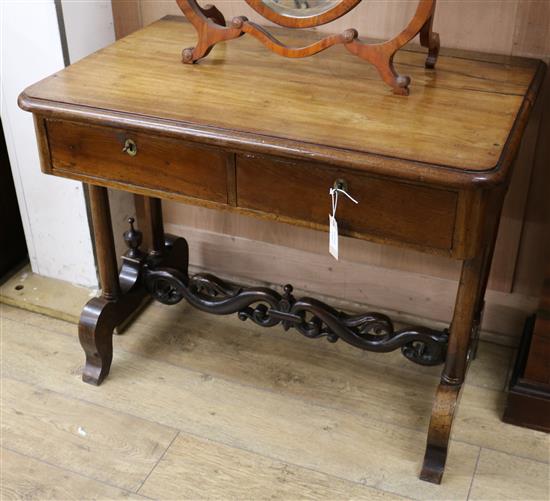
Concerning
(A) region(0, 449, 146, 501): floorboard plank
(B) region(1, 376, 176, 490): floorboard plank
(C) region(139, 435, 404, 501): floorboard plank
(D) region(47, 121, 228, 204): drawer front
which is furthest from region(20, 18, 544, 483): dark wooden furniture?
(A) region(0, 449, 146, 501): floorboard plank

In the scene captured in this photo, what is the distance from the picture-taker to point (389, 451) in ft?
6.22

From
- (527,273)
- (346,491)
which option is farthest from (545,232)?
(346,491)

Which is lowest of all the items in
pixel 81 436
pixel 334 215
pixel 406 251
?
pixel 81 436

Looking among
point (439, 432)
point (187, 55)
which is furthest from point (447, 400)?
point (187, 55)

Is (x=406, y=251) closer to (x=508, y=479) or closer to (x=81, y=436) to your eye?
(x=508, y=479)

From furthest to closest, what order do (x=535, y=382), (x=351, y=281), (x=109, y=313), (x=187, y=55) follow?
(x=351, y=281) < (x=109, y=313) < (x=535, y=382) < (x=187, y=55)

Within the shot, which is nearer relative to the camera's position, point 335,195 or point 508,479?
point 335,195

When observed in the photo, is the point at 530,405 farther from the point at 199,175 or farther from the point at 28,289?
the point at 28,289

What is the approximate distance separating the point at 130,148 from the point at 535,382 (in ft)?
3.54

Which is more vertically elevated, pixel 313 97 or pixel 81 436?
pixel 313 97

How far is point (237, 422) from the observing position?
1977 mm

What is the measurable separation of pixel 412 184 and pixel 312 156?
186mm

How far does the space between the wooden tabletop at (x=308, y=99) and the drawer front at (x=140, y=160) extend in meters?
0.06

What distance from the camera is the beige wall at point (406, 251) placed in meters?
1.86
